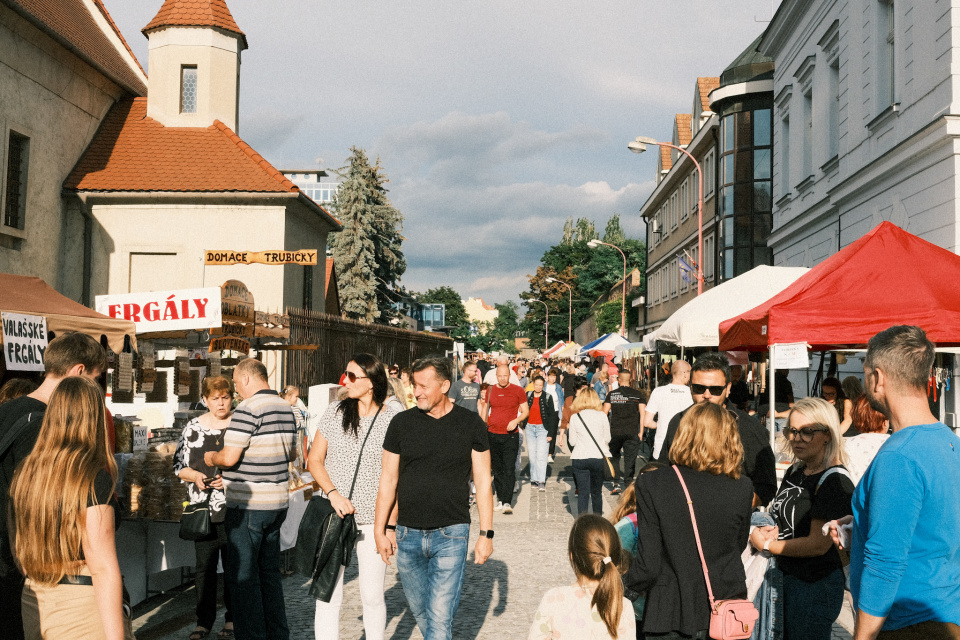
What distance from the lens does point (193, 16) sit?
23906mm

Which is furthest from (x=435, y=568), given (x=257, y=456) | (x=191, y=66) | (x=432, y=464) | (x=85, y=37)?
(x=85, y=37)

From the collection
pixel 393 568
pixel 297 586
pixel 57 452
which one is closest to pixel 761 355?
pixel 393 568

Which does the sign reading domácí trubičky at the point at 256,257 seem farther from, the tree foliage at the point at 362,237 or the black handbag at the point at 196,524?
the tree foliage at the point at 362,237

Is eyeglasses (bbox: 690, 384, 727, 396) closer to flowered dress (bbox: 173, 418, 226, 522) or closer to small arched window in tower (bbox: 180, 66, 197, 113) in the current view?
flowered dress (bbox: 173, 418, 226, 522)

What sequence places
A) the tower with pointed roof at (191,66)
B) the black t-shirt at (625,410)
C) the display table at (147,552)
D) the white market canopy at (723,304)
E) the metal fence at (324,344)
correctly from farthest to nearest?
the tower with pointed roof at (191,66) < the metal fence at (324,344) < the black t-shirt at (625,410) < the white market canopy at (723,304) < the display table at (147,552)

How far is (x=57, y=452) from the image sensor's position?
3.03 m

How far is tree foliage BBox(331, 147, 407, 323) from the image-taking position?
1854 inches

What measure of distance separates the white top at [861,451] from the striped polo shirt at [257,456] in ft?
12.4

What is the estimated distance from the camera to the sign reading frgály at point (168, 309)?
33.9 ft

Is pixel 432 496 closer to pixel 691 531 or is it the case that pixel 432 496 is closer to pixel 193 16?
pixel 691 531

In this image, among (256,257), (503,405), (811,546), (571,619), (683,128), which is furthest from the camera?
(683,128)

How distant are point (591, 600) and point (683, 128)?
146 ft

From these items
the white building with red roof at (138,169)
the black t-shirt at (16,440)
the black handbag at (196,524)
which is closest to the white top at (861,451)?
the black handbag at (196,524)

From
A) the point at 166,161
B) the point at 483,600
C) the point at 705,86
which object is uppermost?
the point at 705,86
